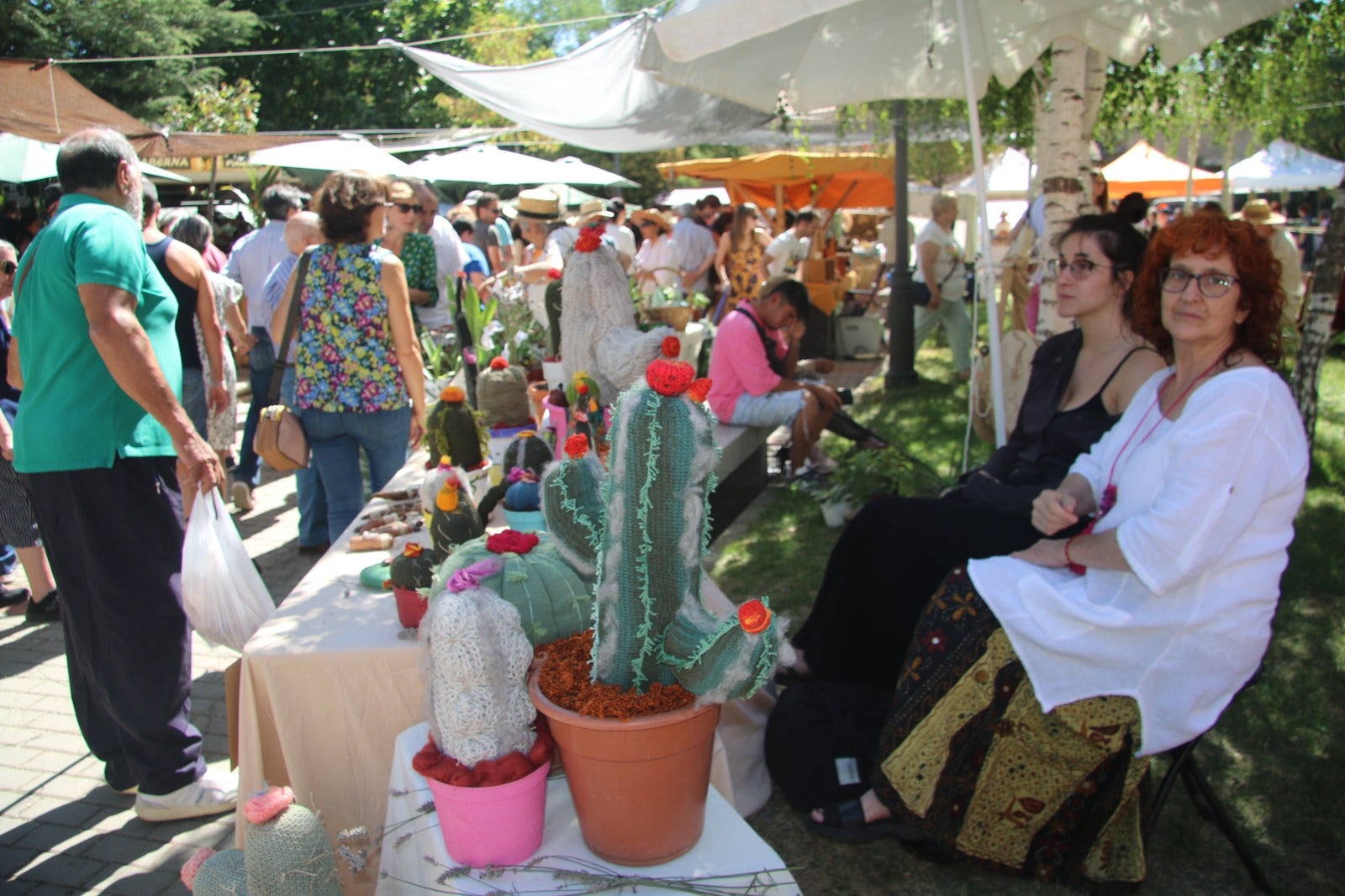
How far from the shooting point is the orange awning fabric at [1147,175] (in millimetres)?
15602

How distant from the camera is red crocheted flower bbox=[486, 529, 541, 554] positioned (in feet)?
6.81

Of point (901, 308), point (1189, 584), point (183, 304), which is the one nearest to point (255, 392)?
point (183, 304)

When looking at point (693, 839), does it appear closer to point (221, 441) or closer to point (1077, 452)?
point (1077, 452)

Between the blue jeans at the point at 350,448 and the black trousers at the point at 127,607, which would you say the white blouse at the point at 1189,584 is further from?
the blue jeans at the point at 350,448

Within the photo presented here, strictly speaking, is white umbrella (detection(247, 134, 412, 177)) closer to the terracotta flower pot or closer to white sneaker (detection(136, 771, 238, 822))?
white sneaker (detection(136, 771, 238, 822))

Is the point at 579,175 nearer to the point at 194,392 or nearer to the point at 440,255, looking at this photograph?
the point at 440,255

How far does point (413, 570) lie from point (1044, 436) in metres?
2.13

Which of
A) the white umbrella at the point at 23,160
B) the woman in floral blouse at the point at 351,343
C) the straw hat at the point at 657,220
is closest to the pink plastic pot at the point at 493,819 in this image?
the woman in floral blouse at the point at 351,343

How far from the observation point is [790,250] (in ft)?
34.3

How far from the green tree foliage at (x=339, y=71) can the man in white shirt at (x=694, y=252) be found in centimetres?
2068

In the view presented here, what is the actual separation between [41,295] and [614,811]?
7.01ft

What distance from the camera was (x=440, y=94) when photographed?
28641 mm

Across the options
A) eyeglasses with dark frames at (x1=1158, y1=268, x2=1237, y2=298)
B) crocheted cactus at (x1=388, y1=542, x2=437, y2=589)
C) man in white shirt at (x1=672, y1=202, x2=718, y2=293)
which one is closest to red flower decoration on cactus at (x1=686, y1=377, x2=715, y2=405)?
crocheted cactus at (x1=388, y1=542, x2=437, y2=589)

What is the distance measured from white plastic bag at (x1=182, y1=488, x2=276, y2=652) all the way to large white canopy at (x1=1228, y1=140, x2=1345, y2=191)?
22.0 m
